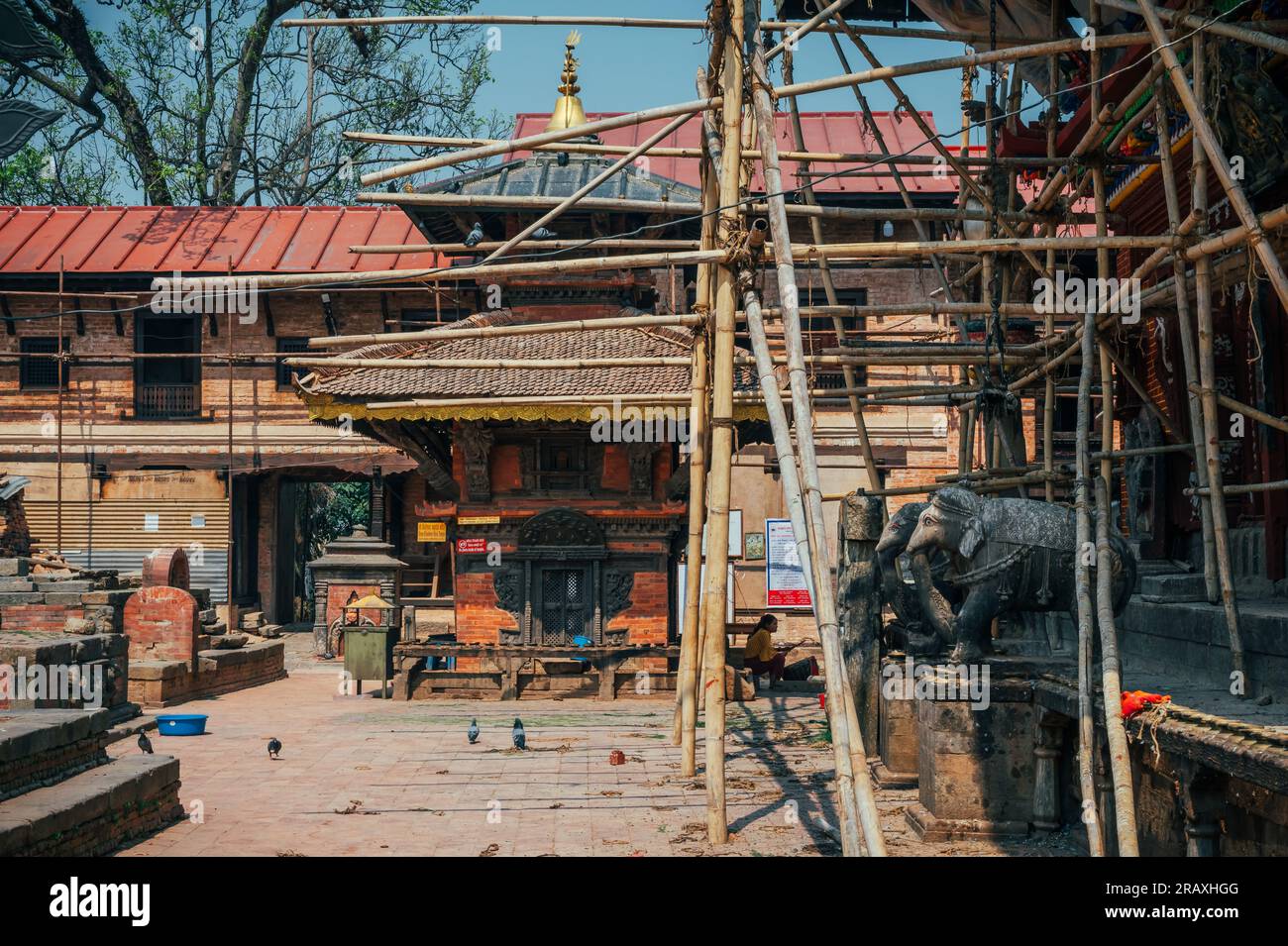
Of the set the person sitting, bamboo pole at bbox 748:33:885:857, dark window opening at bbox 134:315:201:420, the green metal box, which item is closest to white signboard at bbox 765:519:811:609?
the person sitting

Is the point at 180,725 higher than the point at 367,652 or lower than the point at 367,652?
lower

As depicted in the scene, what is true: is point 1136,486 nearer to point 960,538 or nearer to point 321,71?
point 960,538

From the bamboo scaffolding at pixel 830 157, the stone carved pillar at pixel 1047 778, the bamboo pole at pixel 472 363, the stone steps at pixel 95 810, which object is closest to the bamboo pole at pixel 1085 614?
the stone carved pillar at pixel 1047 778

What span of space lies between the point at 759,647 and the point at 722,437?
11041 millimetres

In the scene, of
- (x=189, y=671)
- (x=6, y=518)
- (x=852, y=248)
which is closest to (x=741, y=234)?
(x=852, y=248)

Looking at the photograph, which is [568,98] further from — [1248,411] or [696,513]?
[1248,411]

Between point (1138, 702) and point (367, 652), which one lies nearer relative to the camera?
point (1138, 702)

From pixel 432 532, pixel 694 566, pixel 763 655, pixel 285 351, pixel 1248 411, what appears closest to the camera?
pixel 1248 411

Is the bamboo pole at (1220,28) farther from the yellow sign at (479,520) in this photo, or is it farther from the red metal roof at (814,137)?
the red metal roof at (814,137)

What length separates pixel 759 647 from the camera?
20.2m

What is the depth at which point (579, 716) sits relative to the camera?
55.0ft

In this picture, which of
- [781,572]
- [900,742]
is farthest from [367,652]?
[900,742]

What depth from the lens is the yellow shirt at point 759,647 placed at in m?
20.1

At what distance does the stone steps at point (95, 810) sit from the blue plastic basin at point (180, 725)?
4714 mm
